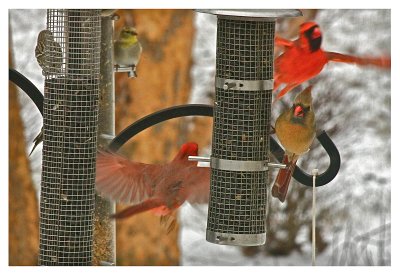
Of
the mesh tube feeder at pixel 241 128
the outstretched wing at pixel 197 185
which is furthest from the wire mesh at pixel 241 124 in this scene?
the outstretched wing at pixel 197 185

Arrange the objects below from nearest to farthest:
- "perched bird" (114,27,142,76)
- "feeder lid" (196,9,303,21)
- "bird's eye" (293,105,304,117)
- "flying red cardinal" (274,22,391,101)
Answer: "feeder lid" (196,9,303,21), "bird's eye" (293,105,304,117), "perched bird" (114,27,142,76), "flying red cardinal" (274,22,391,101)

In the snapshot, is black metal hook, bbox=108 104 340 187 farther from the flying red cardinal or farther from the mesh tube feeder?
the flying red cardinal

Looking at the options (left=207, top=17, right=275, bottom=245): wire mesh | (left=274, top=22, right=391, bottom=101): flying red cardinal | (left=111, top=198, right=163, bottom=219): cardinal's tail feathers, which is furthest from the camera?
(left=274, top=22, right=391, bottom=101): flying red cardinal

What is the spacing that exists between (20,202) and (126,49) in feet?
6.38

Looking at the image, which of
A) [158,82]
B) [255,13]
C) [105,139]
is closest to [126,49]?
[105,139]

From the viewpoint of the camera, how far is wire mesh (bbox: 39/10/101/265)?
376cm

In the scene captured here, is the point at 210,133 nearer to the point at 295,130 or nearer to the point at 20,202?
the point at 20,202

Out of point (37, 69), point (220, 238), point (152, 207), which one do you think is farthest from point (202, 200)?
point (37, 69)

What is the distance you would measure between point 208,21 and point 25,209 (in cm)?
142

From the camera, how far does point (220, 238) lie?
3.72 metres

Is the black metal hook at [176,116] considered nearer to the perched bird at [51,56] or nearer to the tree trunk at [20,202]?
the perched bird at [51,56]

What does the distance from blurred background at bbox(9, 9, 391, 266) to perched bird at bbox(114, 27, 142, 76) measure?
947mm

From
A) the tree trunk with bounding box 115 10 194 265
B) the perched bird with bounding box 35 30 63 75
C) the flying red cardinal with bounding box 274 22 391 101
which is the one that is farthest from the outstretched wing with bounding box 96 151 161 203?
the tree trunk with bounding box 115 10 194 265

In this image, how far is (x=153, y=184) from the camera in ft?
13.7
